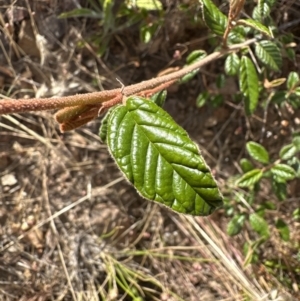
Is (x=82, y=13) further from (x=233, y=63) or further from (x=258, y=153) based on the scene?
(x=258, y=153)

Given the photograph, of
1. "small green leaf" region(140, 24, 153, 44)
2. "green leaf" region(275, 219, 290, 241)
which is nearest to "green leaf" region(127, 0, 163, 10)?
"small green leaf" region(140, 24, 153, 44)

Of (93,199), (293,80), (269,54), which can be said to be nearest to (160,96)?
(269,54)

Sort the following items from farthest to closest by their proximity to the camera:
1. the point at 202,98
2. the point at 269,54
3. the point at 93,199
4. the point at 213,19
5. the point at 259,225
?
the point at 93,199 < the point at 202,98 < the point at 259,225 < the point at 269,54 < the point at 213,19

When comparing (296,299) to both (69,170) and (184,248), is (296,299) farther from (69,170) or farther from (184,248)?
(69,170)

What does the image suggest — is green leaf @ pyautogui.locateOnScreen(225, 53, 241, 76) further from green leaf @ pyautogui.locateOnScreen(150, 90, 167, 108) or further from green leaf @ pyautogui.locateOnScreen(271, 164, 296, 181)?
green leaf @ pyautogui.locateOnScreen(271, 164, 296, 181)

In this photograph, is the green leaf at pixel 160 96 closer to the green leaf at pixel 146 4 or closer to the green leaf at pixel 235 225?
the green leaf at pixel 146 4

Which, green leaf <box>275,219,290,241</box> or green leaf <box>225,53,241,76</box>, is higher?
green leaf <box>225,53,241,76</box>
